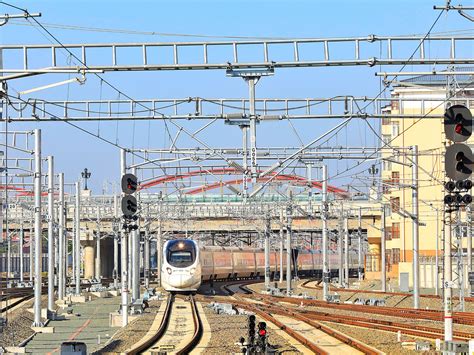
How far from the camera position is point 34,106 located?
3356 cm

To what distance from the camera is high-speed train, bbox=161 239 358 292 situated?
60.3 m

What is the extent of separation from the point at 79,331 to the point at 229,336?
8.42 meters

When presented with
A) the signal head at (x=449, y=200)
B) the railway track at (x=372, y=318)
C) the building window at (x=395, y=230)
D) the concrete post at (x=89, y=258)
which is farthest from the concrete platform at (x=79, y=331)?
the concrete post at (x=89, y=258)

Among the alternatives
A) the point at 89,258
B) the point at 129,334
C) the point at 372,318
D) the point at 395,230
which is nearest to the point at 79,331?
the point at 129,334

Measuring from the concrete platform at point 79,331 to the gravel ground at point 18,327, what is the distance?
475 millimetres

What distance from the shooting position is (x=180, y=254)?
60594 millimetres

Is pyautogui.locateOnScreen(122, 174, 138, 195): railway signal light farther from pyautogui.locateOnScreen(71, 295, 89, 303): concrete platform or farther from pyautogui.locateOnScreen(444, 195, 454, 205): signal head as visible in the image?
pyautogui.locateOnScreen(71, 295, 89, 303): concrete platform

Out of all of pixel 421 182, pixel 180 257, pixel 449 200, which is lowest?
pixel 180 257

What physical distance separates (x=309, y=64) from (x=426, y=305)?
26439 millimetres

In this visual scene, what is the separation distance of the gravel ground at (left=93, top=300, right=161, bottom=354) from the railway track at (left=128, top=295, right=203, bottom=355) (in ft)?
1.56

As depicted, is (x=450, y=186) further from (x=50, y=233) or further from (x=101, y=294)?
(x=101, y=294)

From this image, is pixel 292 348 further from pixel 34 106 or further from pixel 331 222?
pixel 331 222

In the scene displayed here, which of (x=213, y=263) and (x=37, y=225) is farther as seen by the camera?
(x=213, y=263)

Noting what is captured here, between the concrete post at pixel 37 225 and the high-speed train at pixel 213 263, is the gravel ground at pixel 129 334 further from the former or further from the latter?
the high-speed train at pixel 213 263
